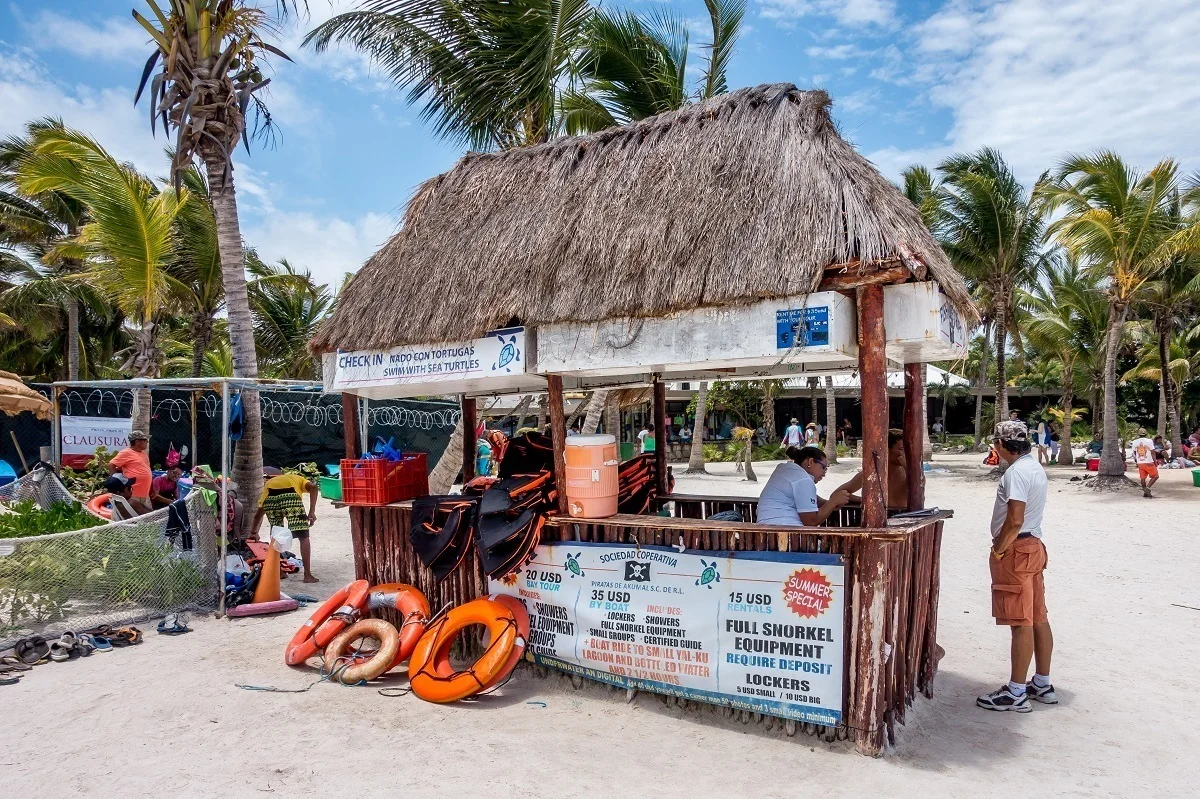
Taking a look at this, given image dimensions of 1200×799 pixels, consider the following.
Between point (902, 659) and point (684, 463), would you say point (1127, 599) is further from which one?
point (684, 463)

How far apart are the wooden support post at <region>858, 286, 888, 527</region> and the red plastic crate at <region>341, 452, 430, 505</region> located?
13.1 feet

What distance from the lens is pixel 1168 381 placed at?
24828mm

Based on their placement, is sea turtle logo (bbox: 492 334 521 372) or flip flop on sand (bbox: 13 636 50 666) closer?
sea turtle logo (bbox: 492 334 521 372)

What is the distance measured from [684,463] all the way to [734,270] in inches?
923

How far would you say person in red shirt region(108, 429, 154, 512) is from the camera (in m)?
9.83

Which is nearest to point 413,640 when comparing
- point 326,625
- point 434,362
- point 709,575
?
point 326,625

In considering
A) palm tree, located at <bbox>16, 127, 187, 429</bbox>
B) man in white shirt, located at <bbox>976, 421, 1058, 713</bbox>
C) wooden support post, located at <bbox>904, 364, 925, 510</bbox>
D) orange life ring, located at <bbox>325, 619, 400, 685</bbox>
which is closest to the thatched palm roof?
wooden support post, located at <bbox>904, 364, 925, 510</bbox>

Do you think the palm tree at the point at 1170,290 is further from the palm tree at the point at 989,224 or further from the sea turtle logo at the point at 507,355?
the sea turtle logo at the point at 507,355

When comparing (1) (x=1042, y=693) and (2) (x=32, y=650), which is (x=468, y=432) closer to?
(2) (x=32, y=650)

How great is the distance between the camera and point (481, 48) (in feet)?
37.3

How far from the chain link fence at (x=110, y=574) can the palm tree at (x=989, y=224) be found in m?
21.8

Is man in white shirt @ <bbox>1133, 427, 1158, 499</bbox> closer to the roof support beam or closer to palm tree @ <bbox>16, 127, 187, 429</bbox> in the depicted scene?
the roof support beam

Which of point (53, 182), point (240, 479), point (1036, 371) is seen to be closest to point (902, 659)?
point (240, 479)

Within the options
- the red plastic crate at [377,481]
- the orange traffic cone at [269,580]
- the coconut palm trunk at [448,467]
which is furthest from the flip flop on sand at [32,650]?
the coconut palm trunk at [448,467]
